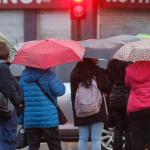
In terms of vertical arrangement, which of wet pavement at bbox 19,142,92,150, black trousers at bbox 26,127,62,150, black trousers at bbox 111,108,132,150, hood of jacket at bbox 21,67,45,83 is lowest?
wet pavement at bbox 19,142,92,150

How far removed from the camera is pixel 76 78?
12.8 ft

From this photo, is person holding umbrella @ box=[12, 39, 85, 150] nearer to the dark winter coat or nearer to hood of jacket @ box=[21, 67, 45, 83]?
hood of jacket @ box=[21, 67, 45, 83]

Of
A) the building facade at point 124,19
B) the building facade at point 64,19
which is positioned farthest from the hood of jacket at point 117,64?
the building facade at point 124,19

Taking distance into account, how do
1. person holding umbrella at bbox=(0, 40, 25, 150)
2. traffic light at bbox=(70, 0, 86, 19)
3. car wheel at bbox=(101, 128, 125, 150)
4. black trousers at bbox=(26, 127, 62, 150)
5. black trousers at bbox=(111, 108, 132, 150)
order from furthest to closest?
traffic light at bbox=(70, 0, 86, 19), car wheel at bbox=(101, 128, 125, 150), black trousers at bbox=(111, 108, 132, 150), black trousers at bbox=(26, 127, 62, 150), person holding umbrella at bbox=(0, 40, 25, 150)

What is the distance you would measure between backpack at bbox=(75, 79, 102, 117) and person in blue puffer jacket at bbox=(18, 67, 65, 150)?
0.27 meters

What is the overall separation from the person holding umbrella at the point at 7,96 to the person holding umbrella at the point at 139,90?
1374mm

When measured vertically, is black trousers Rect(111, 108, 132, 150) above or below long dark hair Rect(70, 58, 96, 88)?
below

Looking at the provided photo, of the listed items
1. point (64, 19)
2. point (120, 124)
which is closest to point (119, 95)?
point (120, 124)

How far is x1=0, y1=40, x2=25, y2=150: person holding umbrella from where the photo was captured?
3.13m

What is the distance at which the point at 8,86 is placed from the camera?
312cm

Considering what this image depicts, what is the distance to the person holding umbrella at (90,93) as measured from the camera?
3822 mm

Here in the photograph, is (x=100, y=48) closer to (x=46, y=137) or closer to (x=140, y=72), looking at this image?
(x=140, y=72)

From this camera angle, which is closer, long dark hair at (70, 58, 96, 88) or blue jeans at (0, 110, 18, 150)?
blue jeans at (0, 110, 18, 150)

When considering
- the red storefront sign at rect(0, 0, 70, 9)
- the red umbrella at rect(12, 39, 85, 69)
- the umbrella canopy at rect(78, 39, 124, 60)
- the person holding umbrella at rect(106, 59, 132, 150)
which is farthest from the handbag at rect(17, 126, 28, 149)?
the red storefront sign at rect(0, 0, 70, 9)
